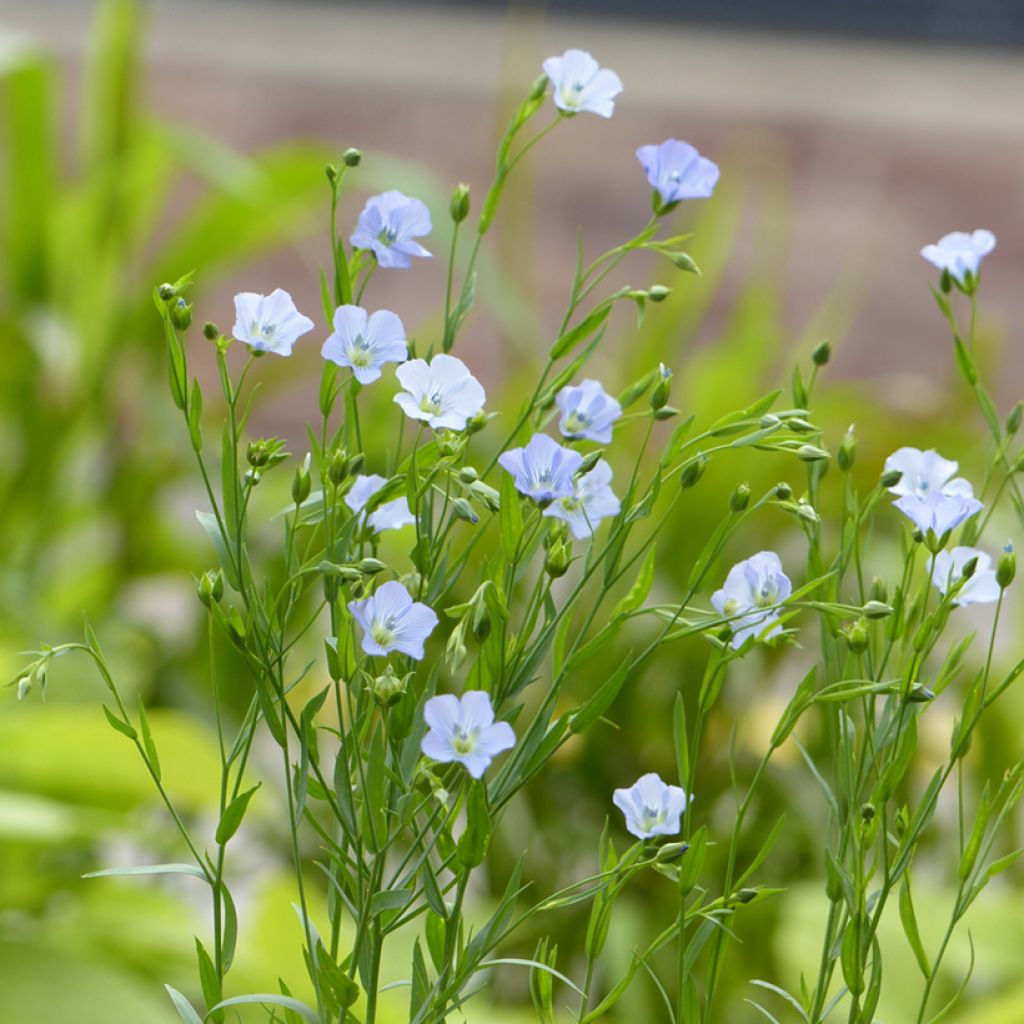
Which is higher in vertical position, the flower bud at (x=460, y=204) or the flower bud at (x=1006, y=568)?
the flower bud at (x=460, y=204)

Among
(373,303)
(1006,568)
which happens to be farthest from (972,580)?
(373,303)

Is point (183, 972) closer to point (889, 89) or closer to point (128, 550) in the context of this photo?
point (128, 550)

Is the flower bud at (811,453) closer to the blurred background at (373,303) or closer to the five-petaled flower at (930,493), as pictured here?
the five-petaled flower at (930,493)

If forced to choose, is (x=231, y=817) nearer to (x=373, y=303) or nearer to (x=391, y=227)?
(x=391, y=227)

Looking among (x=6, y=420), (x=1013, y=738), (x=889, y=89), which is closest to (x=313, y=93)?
(x=889, y=89)

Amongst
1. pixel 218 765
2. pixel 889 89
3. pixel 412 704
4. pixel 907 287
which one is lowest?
pixel 907 287

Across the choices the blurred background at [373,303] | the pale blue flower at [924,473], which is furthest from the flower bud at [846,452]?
Result: the blurred background at [373,303]
